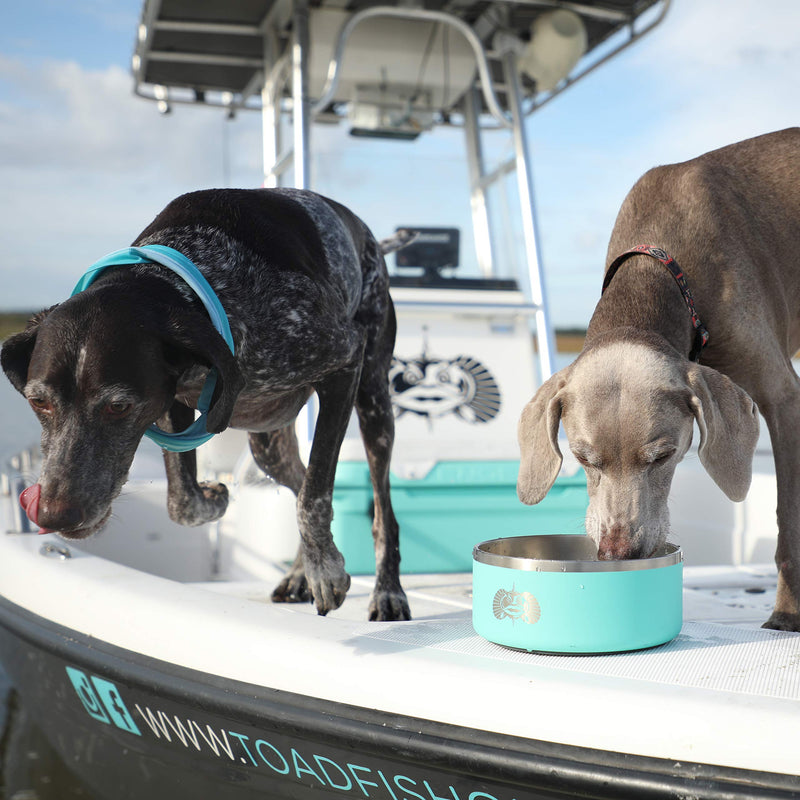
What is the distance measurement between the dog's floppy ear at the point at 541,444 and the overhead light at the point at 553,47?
122 inches

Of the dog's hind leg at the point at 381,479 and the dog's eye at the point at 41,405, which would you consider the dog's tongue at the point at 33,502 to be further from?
the dog's hind leg at the point at 381,479

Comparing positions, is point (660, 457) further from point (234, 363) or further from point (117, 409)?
point (117, 409)

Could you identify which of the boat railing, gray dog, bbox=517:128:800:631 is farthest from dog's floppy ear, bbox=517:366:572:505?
the boat railing

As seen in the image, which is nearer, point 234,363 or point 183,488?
point 234,363

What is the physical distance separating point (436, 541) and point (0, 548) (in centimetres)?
164

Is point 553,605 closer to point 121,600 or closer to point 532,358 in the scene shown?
point 121,600

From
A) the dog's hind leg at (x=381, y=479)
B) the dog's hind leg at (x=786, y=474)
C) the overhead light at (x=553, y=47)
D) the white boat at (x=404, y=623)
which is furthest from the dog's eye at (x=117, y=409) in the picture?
the overhead light at (x=553, y=47)

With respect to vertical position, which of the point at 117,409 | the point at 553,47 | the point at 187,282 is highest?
the point at 553,47

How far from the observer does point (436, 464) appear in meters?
3.84

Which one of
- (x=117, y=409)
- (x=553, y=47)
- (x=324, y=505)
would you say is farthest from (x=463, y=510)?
(x=553, y=47)

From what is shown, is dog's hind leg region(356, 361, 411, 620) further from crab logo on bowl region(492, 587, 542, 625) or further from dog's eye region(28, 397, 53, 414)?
dog's eye region(28, 397, 53, 414)

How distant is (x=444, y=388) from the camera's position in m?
4.71

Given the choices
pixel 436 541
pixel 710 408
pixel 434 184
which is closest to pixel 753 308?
pixel 710 408

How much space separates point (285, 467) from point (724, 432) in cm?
157
